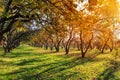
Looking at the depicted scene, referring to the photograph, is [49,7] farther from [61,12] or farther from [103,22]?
[103,22]

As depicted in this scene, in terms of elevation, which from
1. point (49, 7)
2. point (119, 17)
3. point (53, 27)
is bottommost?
point (53, 27)

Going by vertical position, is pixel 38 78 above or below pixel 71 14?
below

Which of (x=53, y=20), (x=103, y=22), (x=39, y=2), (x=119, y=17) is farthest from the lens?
(x=119, y=17)

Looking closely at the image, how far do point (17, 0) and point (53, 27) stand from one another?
365 cm

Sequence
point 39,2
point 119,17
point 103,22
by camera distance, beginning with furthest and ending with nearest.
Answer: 1. point 119,17
2. point 103,22
3. point 39,2

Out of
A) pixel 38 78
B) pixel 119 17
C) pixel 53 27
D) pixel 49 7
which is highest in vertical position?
pixel 119 17

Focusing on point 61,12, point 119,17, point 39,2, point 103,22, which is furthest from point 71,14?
point 119,17

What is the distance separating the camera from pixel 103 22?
193ft

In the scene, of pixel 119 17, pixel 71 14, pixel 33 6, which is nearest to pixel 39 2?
pixel 33 6

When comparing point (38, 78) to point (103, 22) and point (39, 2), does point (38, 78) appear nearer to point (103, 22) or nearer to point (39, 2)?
point (39, 2)

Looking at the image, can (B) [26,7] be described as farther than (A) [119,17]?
No

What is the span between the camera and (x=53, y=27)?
20109mm

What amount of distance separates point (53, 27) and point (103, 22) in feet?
132

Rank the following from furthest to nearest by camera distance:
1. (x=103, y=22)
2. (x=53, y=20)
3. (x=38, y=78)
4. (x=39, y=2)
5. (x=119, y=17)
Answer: (x=119, y=17), (x=103, y=22), (x=38, y=78), (x=53, y=20), (x=39, y=2)
